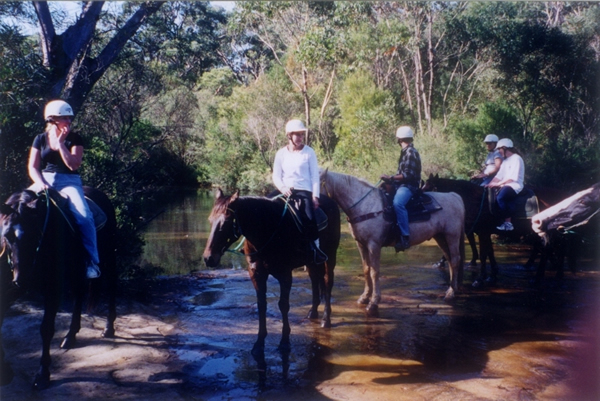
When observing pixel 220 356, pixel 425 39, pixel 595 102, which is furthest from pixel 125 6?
pixel 425 39

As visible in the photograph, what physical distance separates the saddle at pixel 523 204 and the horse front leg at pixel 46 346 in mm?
8008

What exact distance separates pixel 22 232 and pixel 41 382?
151cm

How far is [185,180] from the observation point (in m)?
33.9

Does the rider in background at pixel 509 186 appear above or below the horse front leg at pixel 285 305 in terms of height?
above

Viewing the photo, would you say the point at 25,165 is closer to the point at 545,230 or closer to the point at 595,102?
the point at 545,230

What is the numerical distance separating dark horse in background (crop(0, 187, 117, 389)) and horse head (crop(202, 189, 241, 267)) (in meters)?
1.48

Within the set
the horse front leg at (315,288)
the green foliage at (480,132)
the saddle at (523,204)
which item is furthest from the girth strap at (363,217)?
the green foliage at (480,132)

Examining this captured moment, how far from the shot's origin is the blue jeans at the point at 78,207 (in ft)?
17.3

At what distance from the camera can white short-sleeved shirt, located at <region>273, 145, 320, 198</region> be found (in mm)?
6254

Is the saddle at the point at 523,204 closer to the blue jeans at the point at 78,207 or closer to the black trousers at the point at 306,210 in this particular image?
the black trousers at the point at 306,210

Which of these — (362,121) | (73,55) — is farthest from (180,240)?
(362,121)

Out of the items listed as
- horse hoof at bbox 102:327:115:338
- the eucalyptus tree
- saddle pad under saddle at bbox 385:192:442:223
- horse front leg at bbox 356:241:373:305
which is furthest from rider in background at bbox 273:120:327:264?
the eucalyptus tree

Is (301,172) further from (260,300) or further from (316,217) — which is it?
(260,300)

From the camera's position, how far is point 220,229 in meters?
5.19
